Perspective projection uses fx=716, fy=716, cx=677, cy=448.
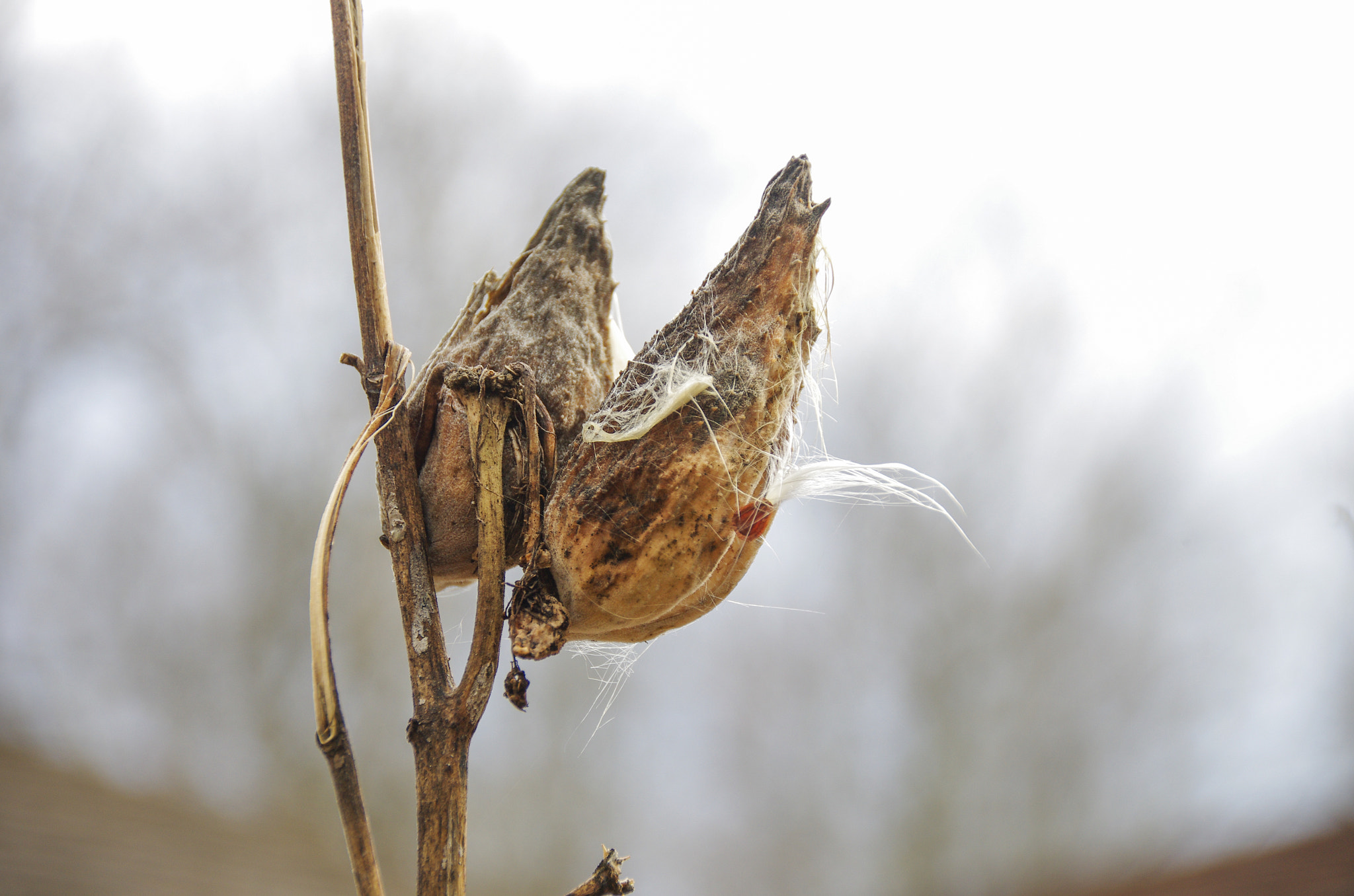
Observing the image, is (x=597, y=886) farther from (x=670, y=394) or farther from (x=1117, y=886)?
(x=1117, y=886)

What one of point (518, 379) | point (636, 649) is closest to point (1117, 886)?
point (636, 649)

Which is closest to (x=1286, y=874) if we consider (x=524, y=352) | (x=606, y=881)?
(x=606, y=881)

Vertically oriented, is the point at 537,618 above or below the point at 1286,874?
above

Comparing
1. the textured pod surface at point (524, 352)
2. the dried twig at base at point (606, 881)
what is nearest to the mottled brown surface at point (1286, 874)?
the dried twig at base at point (606, 881)

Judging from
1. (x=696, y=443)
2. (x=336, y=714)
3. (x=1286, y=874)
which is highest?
(x=696, y=443)

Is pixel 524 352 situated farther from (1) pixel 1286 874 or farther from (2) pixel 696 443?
(1) pixel 1286 874

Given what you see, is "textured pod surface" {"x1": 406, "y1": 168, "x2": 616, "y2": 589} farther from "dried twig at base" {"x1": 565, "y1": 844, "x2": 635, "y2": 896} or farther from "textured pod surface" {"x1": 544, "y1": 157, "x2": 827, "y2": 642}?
"dried twig at base" {"x1": 565, "y1": 844, "x2": 635, "y2": 896}

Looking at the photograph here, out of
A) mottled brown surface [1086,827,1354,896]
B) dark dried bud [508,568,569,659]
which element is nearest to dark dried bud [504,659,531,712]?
dark dried bud [508,568,569,659]
